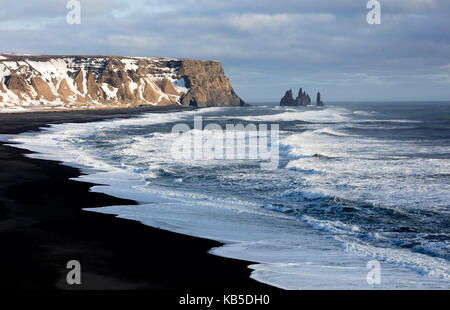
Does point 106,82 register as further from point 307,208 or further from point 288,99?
point 307,208

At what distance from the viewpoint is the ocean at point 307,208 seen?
823 centimetres

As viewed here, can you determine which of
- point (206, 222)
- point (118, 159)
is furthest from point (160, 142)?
point (206, 222)

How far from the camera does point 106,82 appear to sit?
15750 cm

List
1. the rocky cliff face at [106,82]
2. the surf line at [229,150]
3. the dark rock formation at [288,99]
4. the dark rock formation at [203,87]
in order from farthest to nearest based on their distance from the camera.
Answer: the dark rock formation at [288,99]
the dark rock formation at [203,87]
the rocky cliff face at [106,82]
the surf line at [229,150]

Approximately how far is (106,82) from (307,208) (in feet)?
507

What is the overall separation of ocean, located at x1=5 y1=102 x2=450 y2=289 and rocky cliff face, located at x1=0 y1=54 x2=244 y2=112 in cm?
10278

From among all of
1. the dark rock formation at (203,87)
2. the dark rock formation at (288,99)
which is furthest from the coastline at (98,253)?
the dark rock formation at (288,99)

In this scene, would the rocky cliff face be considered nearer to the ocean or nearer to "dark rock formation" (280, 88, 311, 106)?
"dark rock formation" (280, 88, 311, 106)

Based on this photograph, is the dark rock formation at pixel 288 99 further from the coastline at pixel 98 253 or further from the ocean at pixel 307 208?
the coastline at pixel 98 253

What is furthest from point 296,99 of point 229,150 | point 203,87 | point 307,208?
point 307,208

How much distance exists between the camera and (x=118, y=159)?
23266mm

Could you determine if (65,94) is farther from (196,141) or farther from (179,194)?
(179,194)

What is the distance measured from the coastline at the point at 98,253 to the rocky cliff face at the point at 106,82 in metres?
109
